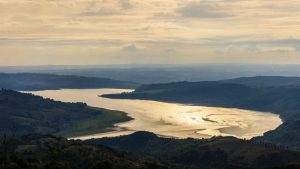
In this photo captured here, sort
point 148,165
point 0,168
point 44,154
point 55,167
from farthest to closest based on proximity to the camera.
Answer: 1. point 44,154
2. point 148,165
3. point 55,167
4. point 0,168

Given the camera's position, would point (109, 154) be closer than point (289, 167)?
No

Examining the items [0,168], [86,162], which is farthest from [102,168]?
[86,162]

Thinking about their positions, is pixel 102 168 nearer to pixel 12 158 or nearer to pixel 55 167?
pixel 55 167

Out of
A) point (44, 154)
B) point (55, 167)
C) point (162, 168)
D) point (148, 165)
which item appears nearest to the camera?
point (55, 167)

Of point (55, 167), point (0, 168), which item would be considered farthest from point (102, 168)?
point (0, 168)

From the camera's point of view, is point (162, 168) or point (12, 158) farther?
point (162, 168)

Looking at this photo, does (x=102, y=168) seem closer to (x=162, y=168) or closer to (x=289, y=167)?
(x=162, y=168)

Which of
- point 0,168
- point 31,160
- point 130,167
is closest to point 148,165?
point 130,167

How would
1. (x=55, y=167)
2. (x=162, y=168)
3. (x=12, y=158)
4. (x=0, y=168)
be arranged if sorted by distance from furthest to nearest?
(x=162, y=168)
(x=12, y=158)
(x=55, y=167)
(x=0, y=168)

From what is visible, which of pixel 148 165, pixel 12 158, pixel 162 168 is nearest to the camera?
pixel 12 158
